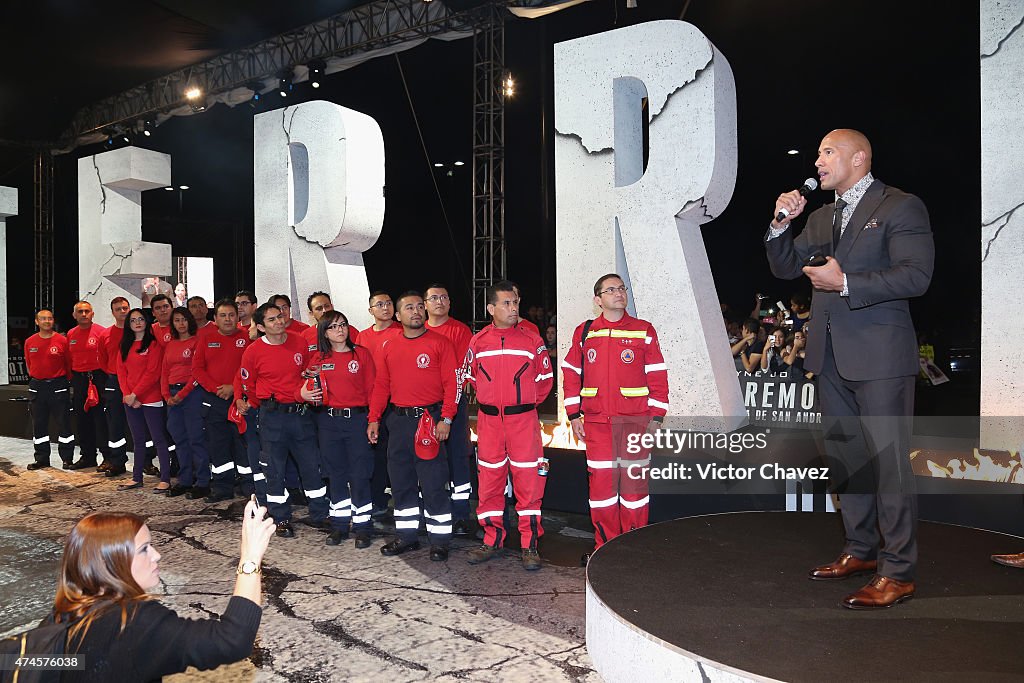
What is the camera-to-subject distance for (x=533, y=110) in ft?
41.0

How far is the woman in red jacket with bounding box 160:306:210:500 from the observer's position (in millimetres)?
6543

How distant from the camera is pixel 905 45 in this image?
939 cm

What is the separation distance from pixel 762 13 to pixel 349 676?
8.74 m

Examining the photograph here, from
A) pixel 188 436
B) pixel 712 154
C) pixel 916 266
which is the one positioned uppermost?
pixel 712 154

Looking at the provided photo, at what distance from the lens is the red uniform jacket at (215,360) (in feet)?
21.1

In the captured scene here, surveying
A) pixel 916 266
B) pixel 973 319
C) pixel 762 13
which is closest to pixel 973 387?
pixel 973 319

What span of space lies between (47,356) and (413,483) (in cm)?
519

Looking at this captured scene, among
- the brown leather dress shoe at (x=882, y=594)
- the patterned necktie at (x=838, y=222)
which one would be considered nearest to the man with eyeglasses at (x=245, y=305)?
the patterned necktie at (x=838, y=222)

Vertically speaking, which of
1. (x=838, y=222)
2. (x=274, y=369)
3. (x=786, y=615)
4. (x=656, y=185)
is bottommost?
(x=786, y=615)

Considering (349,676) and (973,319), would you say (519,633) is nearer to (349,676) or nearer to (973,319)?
(349,676)

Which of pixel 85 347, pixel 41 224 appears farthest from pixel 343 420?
pixel 41 224

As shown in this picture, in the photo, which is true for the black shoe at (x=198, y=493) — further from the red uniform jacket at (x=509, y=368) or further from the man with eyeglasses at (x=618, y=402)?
the man with eyeglasses at (x=618, y=402)

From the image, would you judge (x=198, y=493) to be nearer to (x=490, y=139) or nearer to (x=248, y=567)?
(x=248, y=567)

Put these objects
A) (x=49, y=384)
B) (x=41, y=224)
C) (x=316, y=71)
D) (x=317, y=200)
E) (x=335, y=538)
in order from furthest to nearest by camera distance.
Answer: (x=41, y=224) < (x=316, y=71) < (x=317, y=200) < (x=49, y=384) < (x=335, y=538)
